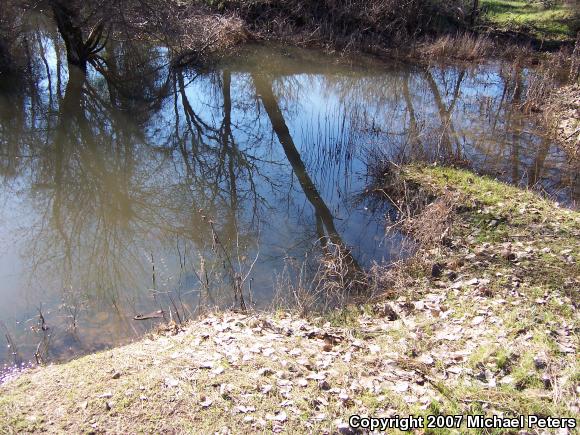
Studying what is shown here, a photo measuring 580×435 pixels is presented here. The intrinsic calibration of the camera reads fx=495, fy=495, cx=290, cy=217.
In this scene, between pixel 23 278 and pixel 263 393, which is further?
pixel 23 278

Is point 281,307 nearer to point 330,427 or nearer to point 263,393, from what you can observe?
point 263,393

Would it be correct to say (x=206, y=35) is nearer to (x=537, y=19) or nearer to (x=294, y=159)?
(x=294, y=159)

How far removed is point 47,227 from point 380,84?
39.3ft

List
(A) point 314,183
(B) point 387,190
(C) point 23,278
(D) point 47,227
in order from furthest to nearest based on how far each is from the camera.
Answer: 1. (A) point 314,183
2. (B) point 387,190
3. (D) point 47,227
4. (C) point 23,278

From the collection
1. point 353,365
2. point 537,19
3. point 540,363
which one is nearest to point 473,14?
point 537,19

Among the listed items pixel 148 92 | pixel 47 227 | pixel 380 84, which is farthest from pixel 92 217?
pixel 380 84

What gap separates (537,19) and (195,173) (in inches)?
782

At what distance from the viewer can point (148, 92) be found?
48.3 feet

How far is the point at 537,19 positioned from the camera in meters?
22.7

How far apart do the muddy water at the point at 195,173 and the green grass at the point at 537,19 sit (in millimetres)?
6286

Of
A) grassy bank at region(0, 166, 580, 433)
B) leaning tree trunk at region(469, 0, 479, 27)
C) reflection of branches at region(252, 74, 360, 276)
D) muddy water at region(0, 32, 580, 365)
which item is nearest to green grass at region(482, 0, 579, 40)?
leaning tree trunk at region(469, 0, 479, 27)

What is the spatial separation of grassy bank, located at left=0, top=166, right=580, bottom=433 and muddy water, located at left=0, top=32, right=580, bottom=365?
1172 millimetres

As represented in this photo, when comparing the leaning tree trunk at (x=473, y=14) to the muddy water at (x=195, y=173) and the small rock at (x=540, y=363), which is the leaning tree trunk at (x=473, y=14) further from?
the small rock at (x=540, y=363)

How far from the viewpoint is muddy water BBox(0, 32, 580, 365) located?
6.62m
